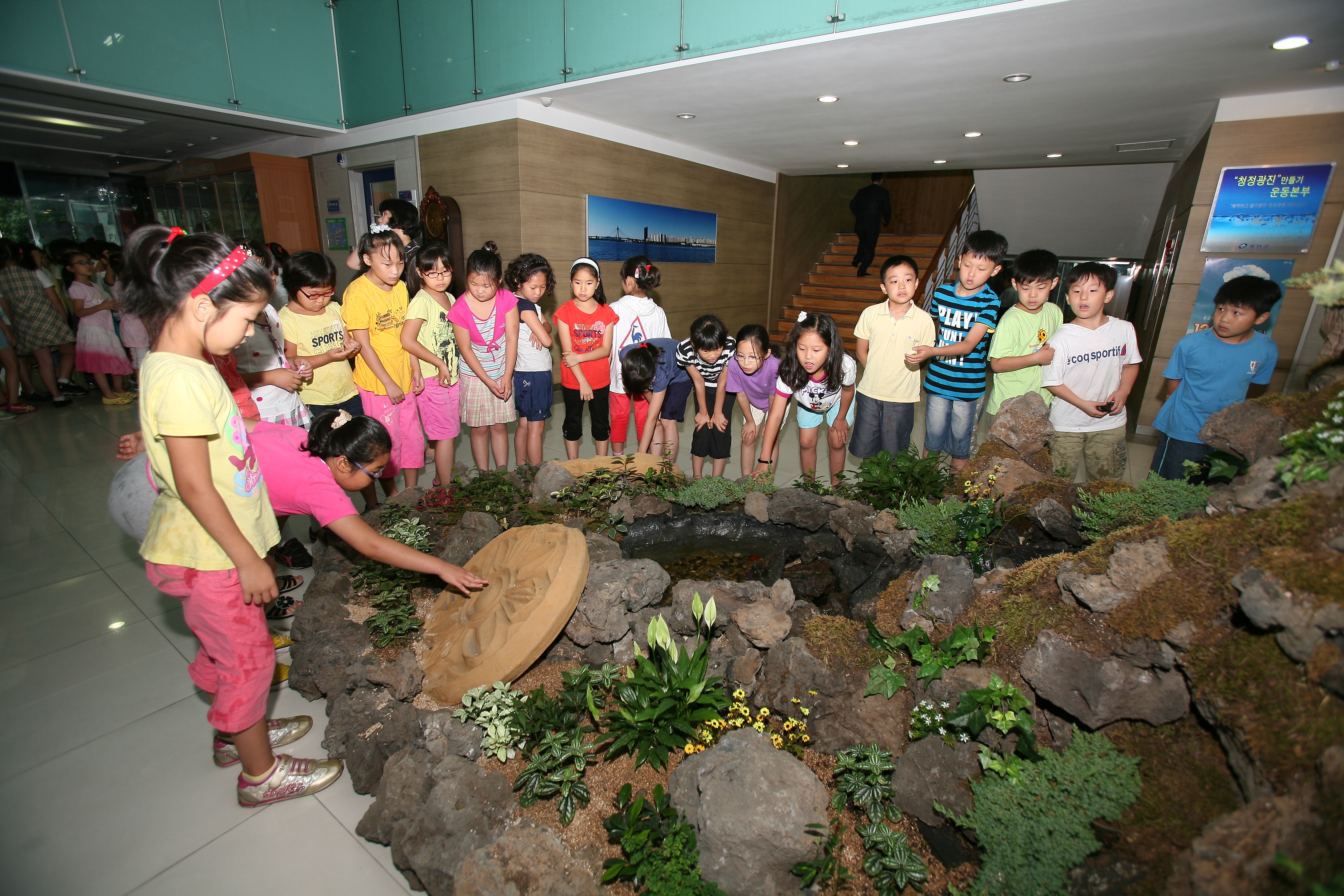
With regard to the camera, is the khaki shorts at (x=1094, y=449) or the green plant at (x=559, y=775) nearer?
the green plant at (x=559, y=775)

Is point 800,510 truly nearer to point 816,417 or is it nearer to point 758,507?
point 758,507

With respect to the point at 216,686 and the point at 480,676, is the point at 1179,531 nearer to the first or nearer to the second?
the point at 480,676

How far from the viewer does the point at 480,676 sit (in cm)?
206

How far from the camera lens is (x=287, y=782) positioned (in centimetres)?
197

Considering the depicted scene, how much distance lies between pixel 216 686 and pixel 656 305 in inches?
126

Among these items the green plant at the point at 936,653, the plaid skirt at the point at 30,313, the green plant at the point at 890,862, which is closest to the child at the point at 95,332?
the plaid skirt at the point at 30,313

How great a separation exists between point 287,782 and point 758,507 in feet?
7.63

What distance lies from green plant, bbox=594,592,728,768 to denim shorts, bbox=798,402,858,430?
79.1 inches

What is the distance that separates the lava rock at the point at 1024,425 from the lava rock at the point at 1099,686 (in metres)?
1.65

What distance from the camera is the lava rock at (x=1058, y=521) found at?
236 centimetres

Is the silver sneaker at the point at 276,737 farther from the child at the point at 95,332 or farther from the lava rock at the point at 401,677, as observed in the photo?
the child at the point at 95,332

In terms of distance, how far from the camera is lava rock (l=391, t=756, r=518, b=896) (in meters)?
1.64

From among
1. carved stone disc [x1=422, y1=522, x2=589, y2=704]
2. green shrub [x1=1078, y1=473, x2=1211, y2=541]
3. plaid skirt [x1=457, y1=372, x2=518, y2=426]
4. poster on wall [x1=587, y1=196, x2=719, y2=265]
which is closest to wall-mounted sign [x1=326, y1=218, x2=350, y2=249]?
poster on wall [x1=587, y1=196, x2=719, y2=265]

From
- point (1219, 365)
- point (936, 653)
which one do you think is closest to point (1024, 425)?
point (1219, 365)
